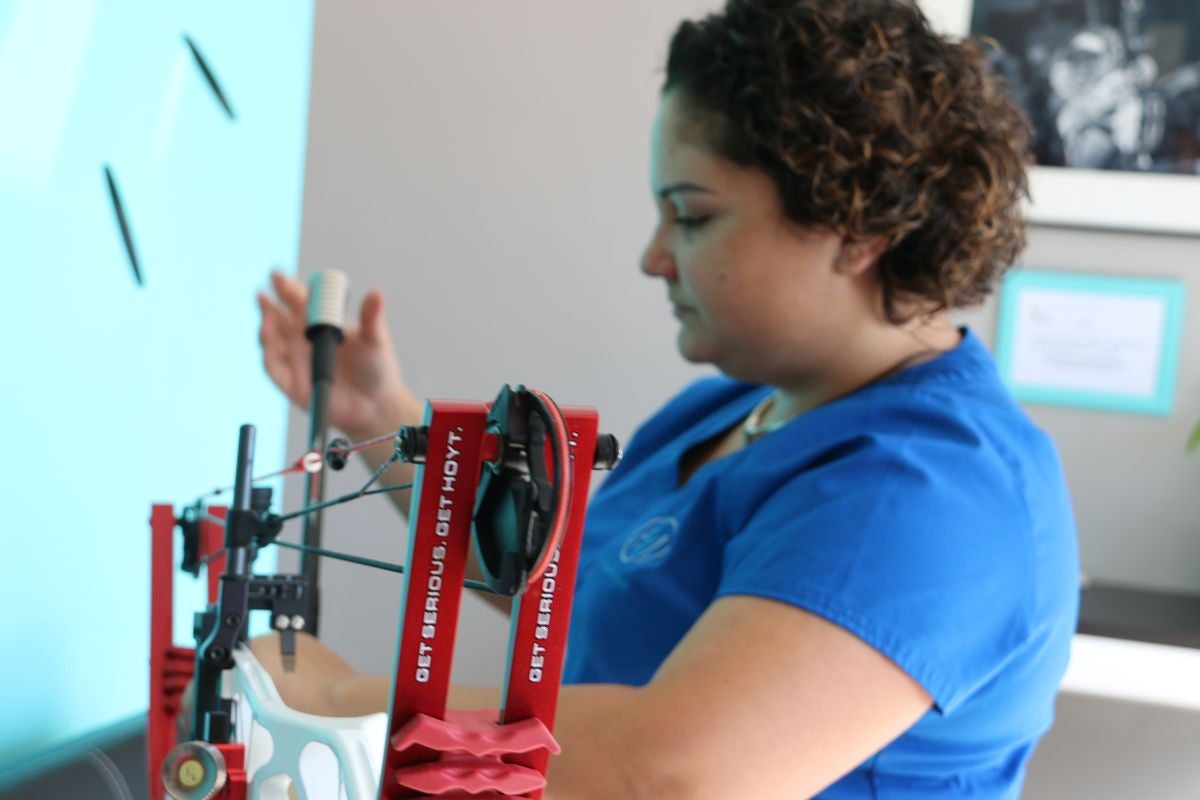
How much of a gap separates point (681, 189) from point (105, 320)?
0.46 meters

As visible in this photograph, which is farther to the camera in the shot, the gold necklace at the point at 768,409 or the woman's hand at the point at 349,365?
the woman's hand at the point at 349,365

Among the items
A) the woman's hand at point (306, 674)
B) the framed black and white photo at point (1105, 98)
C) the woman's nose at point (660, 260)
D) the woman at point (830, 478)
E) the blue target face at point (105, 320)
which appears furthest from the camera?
the framed black and white photo at point (1105, 98)

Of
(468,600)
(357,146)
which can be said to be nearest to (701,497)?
(468,600)

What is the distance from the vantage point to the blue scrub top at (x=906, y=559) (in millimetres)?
716

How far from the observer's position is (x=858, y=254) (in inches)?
35.5

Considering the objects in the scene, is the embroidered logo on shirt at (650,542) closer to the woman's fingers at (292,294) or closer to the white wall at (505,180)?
the woman's fingers at (292,294)

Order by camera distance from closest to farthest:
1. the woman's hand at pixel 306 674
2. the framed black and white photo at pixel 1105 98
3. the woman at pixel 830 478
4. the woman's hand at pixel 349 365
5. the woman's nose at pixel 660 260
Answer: the woman's hand at pixel 306 674 → the woman at pixel 830 478 → the woman's nose at pixel 660 260 → the woman's hand at pixel 349 365 → the framed black and white photo at pixel 1105 98

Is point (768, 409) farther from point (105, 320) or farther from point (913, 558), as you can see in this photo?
point (105, 320)

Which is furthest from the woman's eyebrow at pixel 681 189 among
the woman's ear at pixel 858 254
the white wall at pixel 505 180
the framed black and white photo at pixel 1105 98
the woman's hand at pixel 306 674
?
the framed black and white photo at pixel 1105 98

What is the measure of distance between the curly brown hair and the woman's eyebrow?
1.2 inches

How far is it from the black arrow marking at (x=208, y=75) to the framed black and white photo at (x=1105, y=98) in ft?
2.95

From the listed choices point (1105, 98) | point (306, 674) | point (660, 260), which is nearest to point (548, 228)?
point (660, 260)

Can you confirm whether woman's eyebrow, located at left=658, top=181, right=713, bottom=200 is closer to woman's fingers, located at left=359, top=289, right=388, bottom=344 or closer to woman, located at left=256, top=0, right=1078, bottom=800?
woman, located at left=256, top=0, right=1078, bottom=800

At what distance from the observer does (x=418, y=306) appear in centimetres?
158
